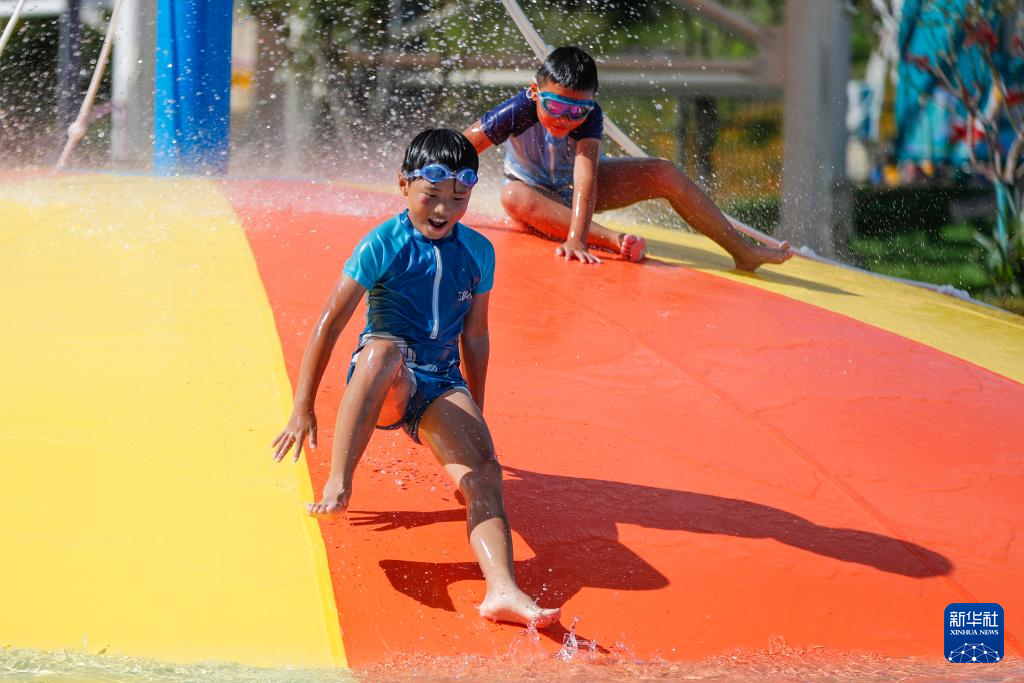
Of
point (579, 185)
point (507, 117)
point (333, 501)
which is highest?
point (507, 117)

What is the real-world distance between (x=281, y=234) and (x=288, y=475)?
6.06ft

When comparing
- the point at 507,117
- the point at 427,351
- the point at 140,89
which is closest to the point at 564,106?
the point at 507,117

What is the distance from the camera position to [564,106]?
4645 mm

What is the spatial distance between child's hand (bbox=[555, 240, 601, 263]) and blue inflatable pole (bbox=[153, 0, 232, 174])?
2121mm

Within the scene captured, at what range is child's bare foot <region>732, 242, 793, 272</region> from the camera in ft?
17.6

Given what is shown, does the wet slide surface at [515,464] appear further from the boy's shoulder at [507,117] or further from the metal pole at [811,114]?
the metal pole at [811,114]

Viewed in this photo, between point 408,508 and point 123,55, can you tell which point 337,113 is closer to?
point 123,55

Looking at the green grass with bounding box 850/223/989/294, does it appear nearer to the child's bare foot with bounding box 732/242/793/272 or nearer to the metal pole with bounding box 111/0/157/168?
the child's bare foot with bounding box 732/242/793/272

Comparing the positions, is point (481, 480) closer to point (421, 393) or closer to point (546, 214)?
point (421, 393)

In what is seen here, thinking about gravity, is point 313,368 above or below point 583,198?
below

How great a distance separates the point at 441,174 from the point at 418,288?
0.29m

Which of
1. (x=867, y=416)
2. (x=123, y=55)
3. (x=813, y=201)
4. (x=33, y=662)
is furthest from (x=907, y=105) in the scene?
(x=33, y=662)

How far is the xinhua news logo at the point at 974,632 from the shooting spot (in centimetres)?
291

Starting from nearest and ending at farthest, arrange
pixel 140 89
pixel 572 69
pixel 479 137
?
1. pixel 572 69
2. pixel 479 137
3. pixel 140 89
